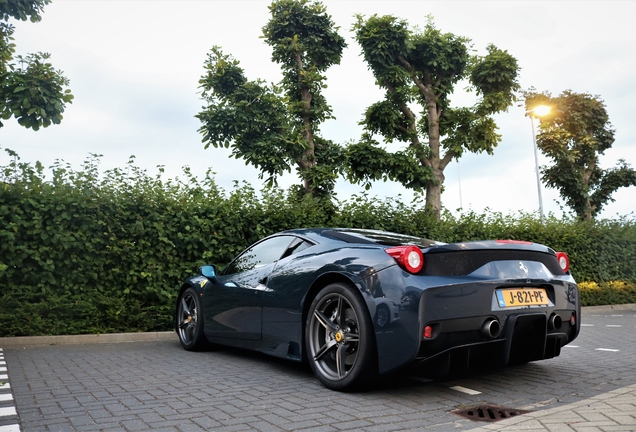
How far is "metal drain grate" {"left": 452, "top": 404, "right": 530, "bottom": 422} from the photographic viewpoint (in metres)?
3.82

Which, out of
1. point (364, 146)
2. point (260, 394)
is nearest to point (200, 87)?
point (364, 146)

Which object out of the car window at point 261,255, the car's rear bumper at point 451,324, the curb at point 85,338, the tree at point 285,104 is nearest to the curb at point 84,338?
the curb at point 85,338

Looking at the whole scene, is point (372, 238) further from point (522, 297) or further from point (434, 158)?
point (434, 158)

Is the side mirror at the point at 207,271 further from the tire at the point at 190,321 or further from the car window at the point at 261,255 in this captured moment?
the tire at the point at 190,321

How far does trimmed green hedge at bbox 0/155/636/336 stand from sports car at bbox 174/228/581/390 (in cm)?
426

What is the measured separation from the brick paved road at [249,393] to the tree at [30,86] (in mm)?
6379

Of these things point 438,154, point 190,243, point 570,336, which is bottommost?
point 570,336

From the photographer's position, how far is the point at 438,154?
2048 centimetres

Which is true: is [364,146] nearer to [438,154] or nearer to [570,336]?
[438,154]

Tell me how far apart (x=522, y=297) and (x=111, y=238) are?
653 cm

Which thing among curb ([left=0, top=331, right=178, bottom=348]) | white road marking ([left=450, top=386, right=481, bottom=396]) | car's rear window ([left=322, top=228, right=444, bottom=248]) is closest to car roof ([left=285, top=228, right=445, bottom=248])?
car's rear window ([left=322, top=228, right=444, bottom=248])

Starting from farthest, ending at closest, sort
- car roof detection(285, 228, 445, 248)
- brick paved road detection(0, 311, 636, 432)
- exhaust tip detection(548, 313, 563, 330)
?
1. car roof detection(285, 228, 445, 248)
2. exhaust tip detection(548, 313, 563, 330)
3. brick paved road detection(0, 311, 636, 432)

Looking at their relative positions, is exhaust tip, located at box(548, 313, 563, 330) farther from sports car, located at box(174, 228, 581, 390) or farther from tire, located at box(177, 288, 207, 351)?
tire, located at box(177, 288, 207, 351)

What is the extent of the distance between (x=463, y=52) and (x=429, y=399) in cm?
1812
